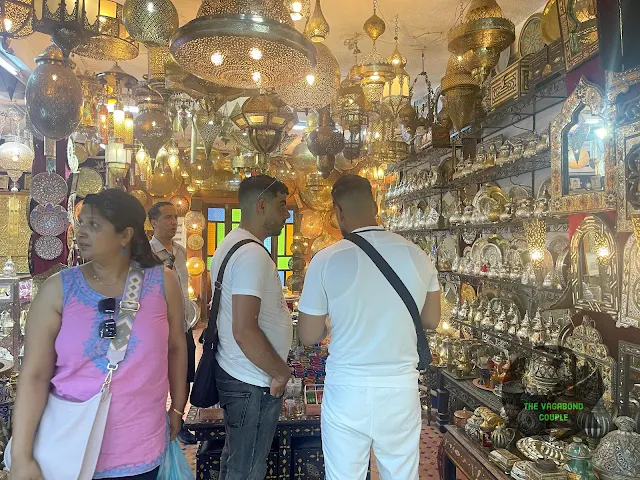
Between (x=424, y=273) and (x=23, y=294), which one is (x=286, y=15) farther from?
(x=23, y=294)

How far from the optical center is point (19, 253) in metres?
7.27

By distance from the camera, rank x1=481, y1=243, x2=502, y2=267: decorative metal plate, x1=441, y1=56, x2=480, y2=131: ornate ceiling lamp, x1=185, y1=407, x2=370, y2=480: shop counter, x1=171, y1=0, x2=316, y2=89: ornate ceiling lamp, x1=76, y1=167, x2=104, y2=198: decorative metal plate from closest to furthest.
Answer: x1=171, y1=0, x2=316, y2=89: ornate ceiling lamp < x1=185, y1=407, x2=370, y2=480: shop counter < x1=441, y1=56, x2=480, y2=131: ornate ceiling lamp < x1=481, y1=243, x2=502, y2=267: decorative metal plate < x1=76, y1=167, x2=104, y2=198: decorative metal plate

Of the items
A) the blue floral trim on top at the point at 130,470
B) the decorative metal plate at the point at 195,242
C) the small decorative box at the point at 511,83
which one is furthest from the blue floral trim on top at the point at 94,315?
the decorative metal plate at the point at 195,242

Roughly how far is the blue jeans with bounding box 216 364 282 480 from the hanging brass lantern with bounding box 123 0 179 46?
1.39 m

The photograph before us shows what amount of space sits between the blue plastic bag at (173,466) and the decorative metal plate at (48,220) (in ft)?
12.8

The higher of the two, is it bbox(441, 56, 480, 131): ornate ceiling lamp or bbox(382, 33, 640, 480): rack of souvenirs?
bbox(441, 56, 480, 131): ornate ceiling lamp

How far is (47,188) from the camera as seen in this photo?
15.1 feet

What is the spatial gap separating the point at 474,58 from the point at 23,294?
548cm

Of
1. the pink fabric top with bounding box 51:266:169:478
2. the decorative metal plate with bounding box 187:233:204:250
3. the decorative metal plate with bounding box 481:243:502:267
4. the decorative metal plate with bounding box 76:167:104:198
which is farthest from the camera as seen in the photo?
the decorative metal plate with bounding box 187:233:204:250

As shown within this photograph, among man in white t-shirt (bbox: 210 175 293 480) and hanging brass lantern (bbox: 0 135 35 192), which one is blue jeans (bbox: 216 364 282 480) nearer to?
man in white t-shirt (bbox: 210 175 293 480)

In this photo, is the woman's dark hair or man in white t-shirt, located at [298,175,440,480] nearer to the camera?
the woman's dark hair

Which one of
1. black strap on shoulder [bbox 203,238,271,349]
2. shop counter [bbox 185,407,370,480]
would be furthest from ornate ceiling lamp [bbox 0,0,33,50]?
shop counter [bbox 185,407,370,480]

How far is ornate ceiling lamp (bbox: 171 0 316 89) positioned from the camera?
3.92 ft

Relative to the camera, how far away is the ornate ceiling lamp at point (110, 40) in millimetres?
1998
